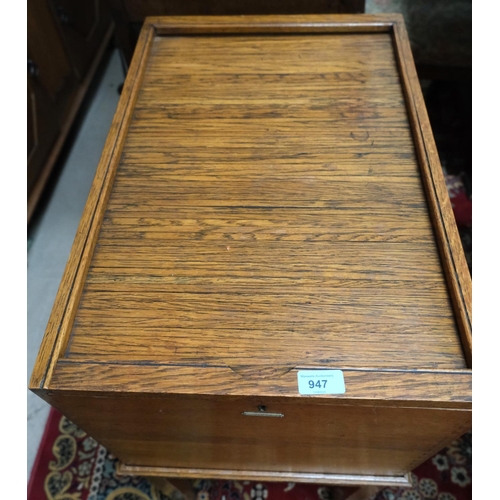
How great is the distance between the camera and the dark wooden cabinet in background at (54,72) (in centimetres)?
119

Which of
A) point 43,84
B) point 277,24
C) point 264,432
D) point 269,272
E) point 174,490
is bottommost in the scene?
point 174,490

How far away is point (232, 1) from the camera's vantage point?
3.04 feet

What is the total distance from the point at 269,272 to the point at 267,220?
0.27 feet

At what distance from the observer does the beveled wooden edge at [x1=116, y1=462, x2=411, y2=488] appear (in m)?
0.71

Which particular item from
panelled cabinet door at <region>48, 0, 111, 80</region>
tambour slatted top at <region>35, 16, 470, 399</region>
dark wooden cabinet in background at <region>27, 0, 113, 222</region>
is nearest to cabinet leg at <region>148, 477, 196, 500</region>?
tambour slatted top at <region>35, 16, 470, 399</region>

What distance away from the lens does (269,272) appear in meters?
0.55

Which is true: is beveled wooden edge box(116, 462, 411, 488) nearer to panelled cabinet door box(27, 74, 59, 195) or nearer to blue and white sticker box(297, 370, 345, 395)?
blue and white sticker box(297, 370, 345, 395)

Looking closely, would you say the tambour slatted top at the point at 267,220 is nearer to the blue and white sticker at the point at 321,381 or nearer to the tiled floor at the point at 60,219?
the blue and white sticker at the point at 321,381

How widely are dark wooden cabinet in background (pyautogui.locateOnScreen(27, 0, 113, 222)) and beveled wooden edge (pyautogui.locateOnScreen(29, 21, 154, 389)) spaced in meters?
→ 0.58

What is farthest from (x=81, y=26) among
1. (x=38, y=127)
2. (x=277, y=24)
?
(x=277, y=24)

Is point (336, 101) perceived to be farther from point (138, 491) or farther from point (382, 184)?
point (138, 491)

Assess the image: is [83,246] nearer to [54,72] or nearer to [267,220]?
[267,220]

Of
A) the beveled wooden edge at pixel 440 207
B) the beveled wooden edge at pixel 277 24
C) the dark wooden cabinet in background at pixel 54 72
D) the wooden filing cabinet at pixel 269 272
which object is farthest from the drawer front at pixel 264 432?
the dark wooden cabinet in background at pixel 54 72

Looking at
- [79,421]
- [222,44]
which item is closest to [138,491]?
[79,421]
